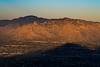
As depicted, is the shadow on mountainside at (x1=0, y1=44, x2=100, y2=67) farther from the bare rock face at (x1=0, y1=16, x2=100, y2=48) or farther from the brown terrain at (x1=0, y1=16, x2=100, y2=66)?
the bare rock face at (x1=0, y1=16, x2=100, y2=48)

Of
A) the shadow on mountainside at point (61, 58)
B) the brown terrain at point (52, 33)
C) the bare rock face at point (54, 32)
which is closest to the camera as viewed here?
the shadow on mountainside at point (61, 58)

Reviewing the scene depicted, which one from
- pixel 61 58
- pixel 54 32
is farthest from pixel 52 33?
pixel 61 58

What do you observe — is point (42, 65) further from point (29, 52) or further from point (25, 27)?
point (25, 27)

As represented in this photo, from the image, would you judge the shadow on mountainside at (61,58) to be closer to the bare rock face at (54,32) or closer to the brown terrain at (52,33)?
the brown terrain at (52,33)

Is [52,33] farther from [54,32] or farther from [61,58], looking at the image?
[61,58]

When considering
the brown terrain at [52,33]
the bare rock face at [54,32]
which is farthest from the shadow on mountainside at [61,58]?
the bare rock face at [54,32]

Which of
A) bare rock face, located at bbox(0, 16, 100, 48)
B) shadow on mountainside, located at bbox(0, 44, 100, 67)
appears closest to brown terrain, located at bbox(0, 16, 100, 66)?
bare rock face, located at bbox(0, 16, 100, 48)
